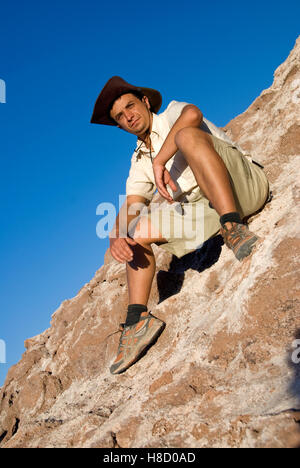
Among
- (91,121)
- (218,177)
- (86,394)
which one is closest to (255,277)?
(218,177)

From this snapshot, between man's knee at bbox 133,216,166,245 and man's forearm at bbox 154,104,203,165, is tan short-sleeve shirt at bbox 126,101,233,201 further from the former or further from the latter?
man's knee at bbox 133,216,166,245

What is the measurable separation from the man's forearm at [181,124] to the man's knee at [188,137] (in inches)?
3.3

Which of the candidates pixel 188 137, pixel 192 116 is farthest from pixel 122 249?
pixel 192 116

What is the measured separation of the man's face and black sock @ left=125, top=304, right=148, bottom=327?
5.64 feet

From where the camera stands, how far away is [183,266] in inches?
179

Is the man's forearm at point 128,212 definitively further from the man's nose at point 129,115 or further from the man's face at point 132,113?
the man's nose at point 129,115

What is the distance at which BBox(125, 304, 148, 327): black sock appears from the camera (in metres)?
3.37

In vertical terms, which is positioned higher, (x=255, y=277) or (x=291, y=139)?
(x=291, y=139)

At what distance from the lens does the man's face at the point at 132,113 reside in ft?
11.6

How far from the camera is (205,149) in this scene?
2852 mm

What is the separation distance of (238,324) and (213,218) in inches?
44.7
